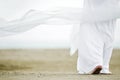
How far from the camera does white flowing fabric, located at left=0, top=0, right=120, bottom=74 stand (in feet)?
20.5

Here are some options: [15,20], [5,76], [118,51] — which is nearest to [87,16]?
[15,20]

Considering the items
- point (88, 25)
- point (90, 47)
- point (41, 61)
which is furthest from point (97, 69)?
point (41, 61)

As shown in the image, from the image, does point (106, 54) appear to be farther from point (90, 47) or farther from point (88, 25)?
point (88, 25)

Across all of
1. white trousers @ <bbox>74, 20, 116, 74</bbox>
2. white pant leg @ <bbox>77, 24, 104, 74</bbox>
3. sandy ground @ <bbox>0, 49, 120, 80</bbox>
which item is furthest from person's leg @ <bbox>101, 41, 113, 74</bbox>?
sandy ground @ <bbox>0, 49, 120, 80</bbox>

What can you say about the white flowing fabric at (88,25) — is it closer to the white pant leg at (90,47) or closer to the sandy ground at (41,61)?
the white pant leg at (90,47)

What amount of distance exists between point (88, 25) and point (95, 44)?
30 centimetres

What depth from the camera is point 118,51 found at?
1220cm

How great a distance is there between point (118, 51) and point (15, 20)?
20.2 feet

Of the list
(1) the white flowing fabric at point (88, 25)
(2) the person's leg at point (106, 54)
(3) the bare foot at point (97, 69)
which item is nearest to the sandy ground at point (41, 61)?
(1) the white flowing fabric at point (88, 25)

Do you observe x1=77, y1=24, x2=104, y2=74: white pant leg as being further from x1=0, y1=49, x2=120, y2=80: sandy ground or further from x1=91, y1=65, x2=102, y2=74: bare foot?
x1=0, y1=49, x2=120, y2=80: sandy ground

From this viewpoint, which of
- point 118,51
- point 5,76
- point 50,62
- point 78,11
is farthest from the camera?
point 118,51

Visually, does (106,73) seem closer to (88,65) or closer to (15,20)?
(88,65)

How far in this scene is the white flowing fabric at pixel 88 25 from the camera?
624 cm

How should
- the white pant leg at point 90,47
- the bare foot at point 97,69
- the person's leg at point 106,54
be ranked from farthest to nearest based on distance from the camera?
the person's leg at point 106,54 < the white pant leg at point 90,47 < the bare foot at point 97,69
